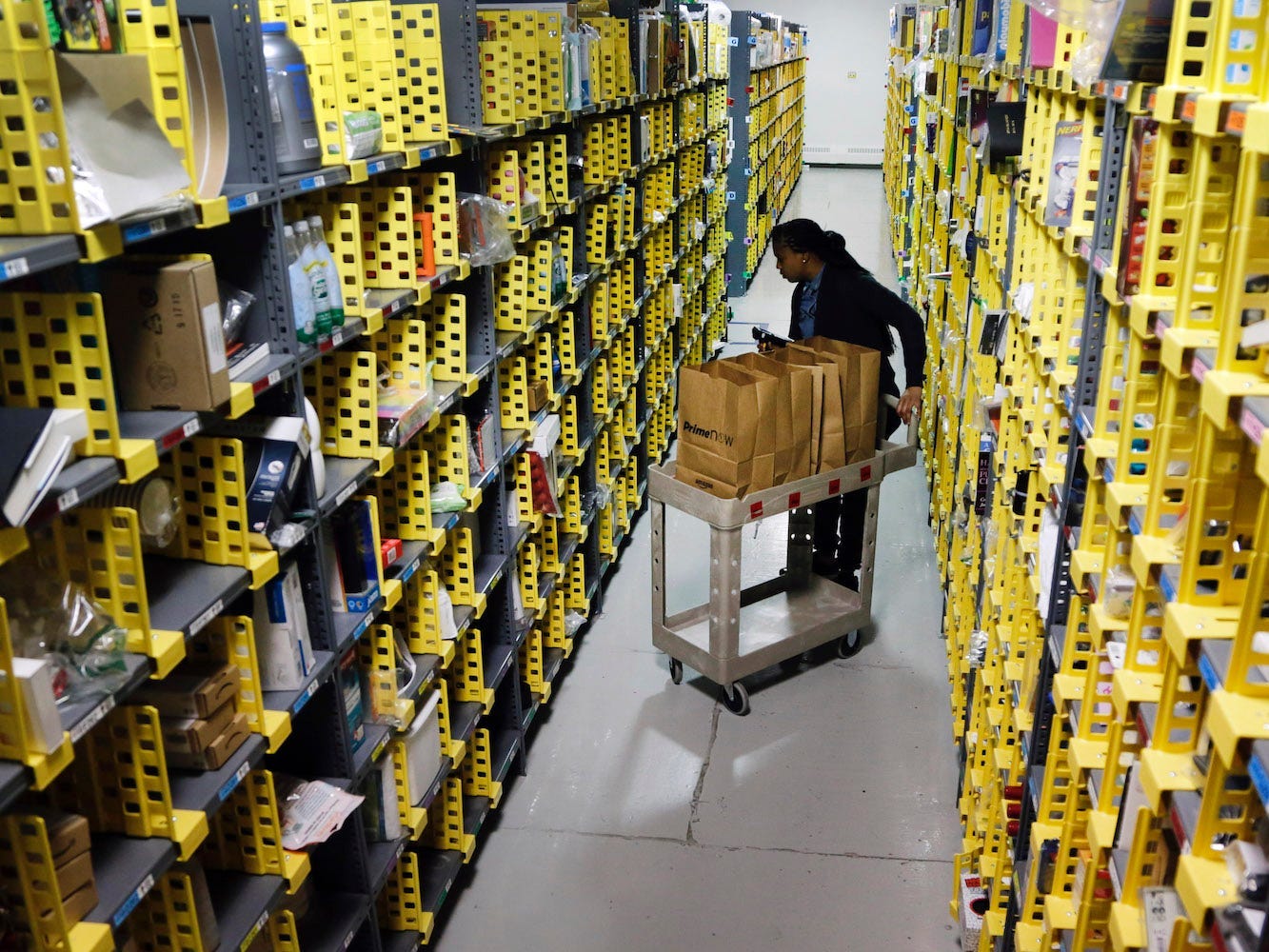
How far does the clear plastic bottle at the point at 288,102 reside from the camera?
2.31 m

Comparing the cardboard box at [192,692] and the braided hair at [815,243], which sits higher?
the braided hair at [815,243]

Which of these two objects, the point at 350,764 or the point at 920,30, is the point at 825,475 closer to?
the point at 350,764

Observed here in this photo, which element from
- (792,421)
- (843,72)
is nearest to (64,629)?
(792,421)

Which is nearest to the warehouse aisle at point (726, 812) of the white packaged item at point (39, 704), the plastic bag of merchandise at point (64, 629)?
the plastic bag of merchandise at point (64, 629)

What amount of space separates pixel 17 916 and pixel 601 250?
3814 millimetres

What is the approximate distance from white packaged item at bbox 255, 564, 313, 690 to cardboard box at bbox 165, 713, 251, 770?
0.22m

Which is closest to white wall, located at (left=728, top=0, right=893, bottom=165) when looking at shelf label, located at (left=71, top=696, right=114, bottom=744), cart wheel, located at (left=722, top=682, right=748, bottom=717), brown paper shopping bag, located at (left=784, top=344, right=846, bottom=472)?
brown paper shopping bag, located at (left=784, top=344, right=846, bottom=472)

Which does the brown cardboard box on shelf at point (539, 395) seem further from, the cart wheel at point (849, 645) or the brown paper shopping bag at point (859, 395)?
the cart wheel at point (849, 645)

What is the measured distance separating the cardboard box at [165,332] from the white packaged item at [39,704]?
0.55 meters

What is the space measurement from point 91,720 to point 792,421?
2786 millimetres

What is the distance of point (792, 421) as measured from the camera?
13.3 feet

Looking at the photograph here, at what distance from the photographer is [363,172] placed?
260cm

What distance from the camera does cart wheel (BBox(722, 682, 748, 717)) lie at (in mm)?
4422

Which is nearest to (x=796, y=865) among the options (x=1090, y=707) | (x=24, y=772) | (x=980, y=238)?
(x=1090, y=707)
